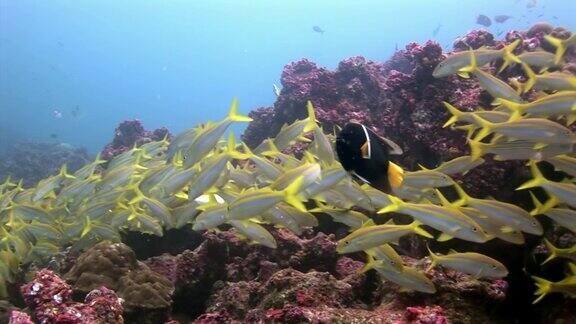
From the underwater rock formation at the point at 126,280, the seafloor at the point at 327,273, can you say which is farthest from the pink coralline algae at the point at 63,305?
the underwater rock formation at the point at 126,280

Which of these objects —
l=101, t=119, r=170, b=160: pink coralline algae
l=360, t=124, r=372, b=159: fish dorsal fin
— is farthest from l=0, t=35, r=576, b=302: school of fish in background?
l=101, t=119, r=170, b=160: pink coralline algae

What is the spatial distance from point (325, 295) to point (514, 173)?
123 inches

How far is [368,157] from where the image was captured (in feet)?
7.23

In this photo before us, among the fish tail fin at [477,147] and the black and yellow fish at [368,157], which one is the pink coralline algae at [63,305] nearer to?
the black and yellow fish at [368,157]

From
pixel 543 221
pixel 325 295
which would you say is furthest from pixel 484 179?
pixel 325 295

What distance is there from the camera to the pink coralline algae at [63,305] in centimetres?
390

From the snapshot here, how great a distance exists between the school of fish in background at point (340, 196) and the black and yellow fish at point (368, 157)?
0.14 m

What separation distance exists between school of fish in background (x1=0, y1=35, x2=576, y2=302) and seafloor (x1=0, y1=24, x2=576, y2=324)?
0.32 m

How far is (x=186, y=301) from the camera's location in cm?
596

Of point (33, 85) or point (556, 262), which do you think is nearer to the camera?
point (556, 262)

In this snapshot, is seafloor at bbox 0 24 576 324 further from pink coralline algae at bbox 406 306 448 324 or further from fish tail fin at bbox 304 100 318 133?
Result: fish tail fin at bbox 304 100 318 133

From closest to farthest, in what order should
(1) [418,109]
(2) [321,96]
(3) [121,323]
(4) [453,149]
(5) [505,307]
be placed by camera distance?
1. (3) [121,323]
2. (5) [505,307]
3. (4) [453,149]
4. (1) [418,109]
5. (2) [321,96]

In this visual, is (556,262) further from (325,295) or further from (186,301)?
(186,301)

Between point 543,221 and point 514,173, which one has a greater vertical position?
point 514,173
